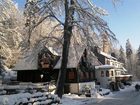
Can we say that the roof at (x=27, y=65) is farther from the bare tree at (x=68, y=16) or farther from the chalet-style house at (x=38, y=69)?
the bare tree at (x=68, y=16)

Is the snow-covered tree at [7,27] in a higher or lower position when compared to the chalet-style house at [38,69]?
higher

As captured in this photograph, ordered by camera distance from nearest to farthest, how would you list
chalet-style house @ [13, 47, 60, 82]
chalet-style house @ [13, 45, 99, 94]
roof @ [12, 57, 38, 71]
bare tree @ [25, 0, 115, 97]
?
bare tree @ [25, 0, 115, 97] < chalet-style house @ [13, 45, 99, 94] < chalet-style house @ [13, 47, 60, 82] < roof @ [12, 57, 38, 71]

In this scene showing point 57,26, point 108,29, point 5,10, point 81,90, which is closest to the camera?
point 108,29

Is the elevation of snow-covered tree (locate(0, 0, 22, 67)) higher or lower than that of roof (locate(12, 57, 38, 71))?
higher

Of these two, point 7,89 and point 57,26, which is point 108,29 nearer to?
point 57,26

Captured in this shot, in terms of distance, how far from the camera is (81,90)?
47.9m

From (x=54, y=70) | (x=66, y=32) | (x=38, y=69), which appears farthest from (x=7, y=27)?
(x=54, y=70)

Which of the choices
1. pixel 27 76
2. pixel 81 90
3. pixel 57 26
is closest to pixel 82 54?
pixel 81 90

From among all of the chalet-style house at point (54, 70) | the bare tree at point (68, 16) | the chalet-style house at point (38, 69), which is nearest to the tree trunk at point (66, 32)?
the bare tree at point (68, 16)

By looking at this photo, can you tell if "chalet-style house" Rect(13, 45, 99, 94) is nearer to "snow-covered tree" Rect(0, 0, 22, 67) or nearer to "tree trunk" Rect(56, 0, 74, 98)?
"snow-covered tree" Rect(0, 0, 22, 67)

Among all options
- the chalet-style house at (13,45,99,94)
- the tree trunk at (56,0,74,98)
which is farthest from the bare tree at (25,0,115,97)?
the chalet-style house at (13,45,99,94)

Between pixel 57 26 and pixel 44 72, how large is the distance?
830 inches

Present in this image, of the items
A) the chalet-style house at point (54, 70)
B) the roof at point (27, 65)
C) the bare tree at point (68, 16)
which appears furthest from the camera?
the roof at point (27, 65)

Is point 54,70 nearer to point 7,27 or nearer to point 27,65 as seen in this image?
point 27,65
